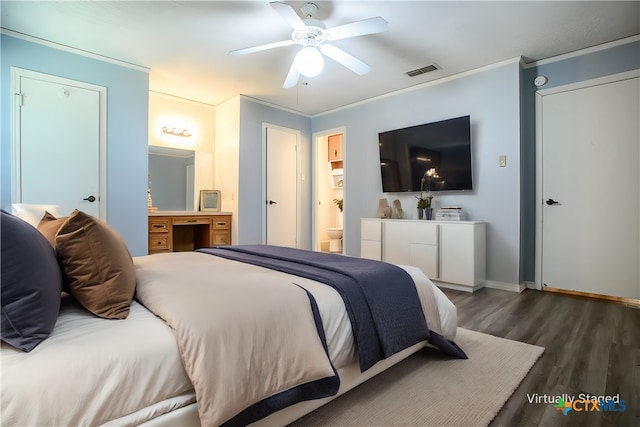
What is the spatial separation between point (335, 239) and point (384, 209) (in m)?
2.11

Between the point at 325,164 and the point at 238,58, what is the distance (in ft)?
11.0

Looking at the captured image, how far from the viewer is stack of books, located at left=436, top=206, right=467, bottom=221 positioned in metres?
3.77

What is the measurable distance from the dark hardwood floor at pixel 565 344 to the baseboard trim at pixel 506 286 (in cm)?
7

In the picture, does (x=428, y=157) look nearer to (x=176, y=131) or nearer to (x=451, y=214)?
(x=451, y=214)

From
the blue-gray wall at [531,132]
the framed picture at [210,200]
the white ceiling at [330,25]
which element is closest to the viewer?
the white ceiling at [330,25]

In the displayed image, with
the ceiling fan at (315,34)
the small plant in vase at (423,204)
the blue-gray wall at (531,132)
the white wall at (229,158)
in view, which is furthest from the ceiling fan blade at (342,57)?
the white wall at (229,158)

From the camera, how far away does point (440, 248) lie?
371cm

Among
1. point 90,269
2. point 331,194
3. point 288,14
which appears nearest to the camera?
point 90,269

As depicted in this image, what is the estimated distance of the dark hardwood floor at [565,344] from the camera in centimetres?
142

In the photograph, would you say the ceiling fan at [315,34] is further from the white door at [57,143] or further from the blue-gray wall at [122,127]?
the white door at [57,143]

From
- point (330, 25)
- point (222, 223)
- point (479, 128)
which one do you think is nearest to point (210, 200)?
point (222, 223)

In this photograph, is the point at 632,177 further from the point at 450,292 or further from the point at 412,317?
the point at 412,317

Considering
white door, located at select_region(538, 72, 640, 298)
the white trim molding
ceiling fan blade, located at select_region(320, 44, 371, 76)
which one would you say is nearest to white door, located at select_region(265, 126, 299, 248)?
the white trim molding

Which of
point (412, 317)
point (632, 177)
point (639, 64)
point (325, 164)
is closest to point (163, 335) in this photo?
point (412, 317)
